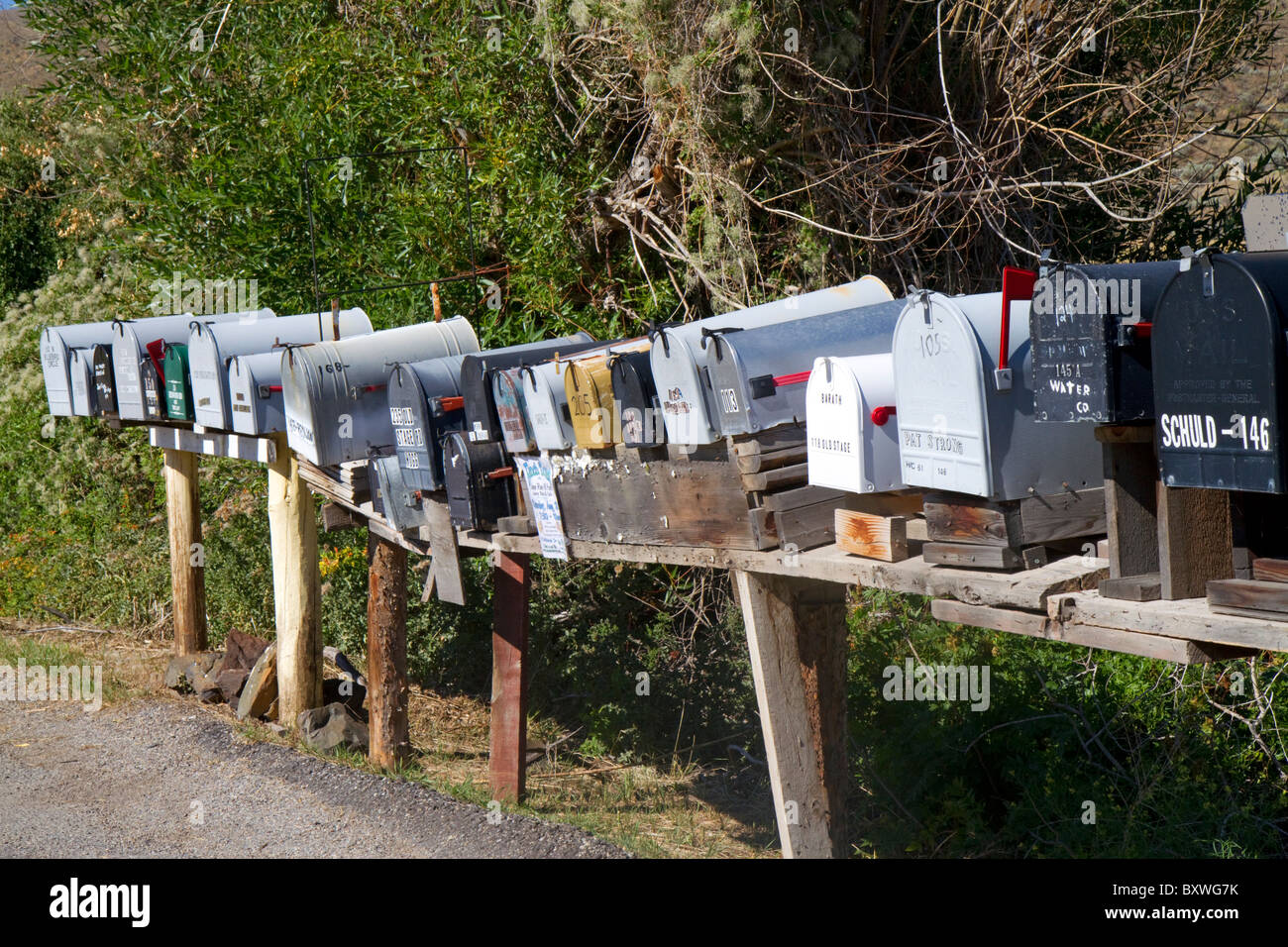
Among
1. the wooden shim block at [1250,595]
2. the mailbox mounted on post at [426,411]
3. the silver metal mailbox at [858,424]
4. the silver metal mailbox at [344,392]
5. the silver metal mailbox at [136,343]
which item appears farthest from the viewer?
the silver metal mailbox at [136,343]

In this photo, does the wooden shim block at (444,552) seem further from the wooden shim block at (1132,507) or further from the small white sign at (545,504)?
A: the wooden shim block at (1132,507)

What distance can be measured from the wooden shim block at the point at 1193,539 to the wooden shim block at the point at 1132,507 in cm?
7

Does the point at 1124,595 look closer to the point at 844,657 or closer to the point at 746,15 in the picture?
the point at 844,657

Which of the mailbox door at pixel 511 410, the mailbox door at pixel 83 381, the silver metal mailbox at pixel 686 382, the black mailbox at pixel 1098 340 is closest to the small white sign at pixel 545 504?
the mailbox door at pixel 511 410

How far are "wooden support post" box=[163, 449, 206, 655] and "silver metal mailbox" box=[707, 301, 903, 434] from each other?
18.5 feet

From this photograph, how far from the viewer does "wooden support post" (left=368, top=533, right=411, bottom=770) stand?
19.7 feet

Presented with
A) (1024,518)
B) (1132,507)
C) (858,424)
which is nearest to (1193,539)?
(1132,507)

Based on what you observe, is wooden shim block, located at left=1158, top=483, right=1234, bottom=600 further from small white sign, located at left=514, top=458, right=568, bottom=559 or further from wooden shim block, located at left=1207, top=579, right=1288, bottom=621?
small white sign, located at left=514, top=458, right=568, bottom=559

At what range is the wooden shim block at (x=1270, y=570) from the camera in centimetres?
192

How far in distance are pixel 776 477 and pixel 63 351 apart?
5949mm

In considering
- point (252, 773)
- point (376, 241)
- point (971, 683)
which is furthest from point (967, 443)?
point (376, 241)

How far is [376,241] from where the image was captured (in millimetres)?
7773

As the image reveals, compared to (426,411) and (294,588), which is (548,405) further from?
(294,588)

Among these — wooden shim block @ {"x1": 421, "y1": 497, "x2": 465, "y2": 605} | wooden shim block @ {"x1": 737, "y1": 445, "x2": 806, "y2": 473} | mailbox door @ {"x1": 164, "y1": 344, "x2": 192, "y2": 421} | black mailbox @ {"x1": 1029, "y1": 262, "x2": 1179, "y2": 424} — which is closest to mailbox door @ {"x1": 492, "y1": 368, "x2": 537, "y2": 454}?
wooden shim block @ {"x1": 421, "y1": 497, "x2": 465, "y2": 605}
